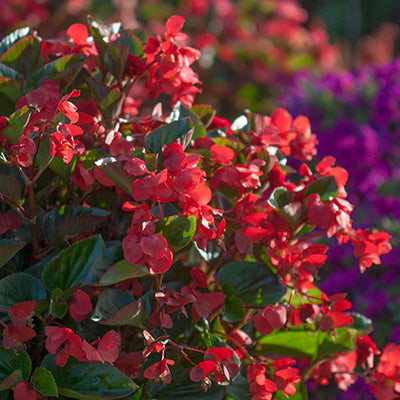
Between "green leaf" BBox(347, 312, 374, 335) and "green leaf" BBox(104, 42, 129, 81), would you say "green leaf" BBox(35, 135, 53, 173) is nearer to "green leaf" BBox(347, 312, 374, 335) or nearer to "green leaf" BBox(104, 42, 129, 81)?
"green leaf" BBox(104, 42, 129, 81)

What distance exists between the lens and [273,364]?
85cm

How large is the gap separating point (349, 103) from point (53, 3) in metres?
2.38

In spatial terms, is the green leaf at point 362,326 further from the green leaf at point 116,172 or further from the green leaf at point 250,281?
the green leaf at point 116,172

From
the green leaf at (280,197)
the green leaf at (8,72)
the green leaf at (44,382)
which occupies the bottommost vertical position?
the green leaf at (44,382)

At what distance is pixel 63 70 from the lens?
845 mm

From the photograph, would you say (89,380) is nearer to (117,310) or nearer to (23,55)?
(117,310)

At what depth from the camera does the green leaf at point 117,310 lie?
74 centimetres

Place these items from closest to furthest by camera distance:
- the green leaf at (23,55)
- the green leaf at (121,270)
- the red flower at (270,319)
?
the green leaf at (121,270) → the red flower at (270,319) → the green leaf at (23,55)

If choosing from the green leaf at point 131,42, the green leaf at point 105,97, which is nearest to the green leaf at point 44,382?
the green leaf at point 105,97

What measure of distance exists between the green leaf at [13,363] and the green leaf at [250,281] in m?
0.31

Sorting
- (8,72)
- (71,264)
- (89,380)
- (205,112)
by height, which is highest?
(8,72)

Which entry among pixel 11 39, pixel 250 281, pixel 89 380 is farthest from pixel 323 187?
pixel 11 39

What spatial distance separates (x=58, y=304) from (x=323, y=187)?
16.4 inches

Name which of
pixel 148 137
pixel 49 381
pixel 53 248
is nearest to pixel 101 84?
pixel 148 137
